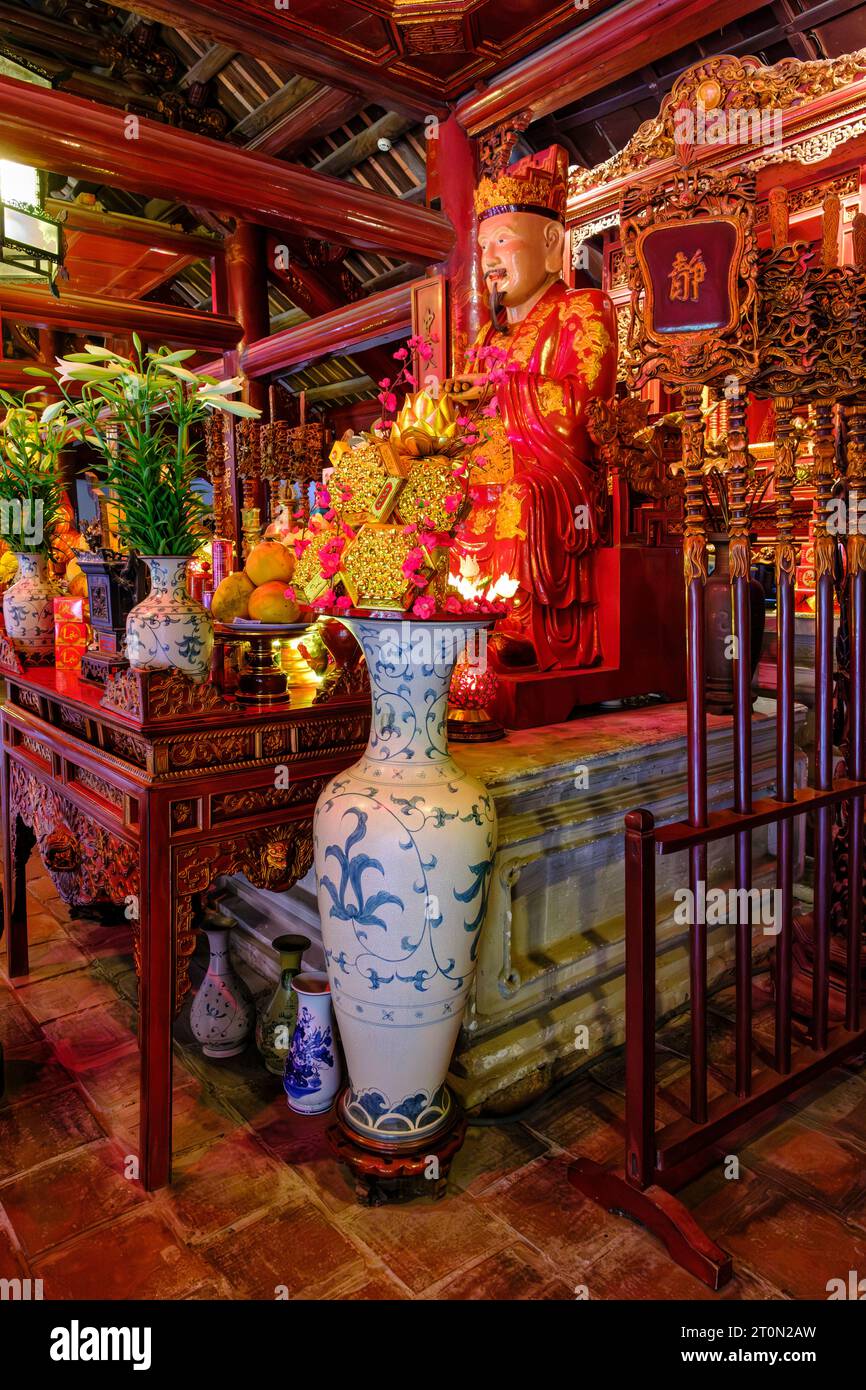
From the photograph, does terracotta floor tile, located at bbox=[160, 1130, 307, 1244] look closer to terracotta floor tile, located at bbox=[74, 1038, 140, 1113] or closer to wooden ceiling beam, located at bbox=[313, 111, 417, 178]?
terracotta floor tile, located at bbox=[74, 1038, 140, 1113]

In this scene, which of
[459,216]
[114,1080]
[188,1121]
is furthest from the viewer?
[459,216]

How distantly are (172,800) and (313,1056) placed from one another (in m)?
0.65

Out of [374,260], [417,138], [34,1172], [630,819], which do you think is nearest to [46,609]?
[34,1172]

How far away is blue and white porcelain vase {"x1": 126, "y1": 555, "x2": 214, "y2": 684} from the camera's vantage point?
1559mm

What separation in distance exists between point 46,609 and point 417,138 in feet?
16.2

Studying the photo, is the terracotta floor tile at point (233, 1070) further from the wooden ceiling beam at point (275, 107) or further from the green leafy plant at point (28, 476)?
the wooden ceiling beam at point (275, 107)

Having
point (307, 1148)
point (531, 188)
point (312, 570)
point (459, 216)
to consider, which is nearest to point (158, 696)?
point (312, 570)

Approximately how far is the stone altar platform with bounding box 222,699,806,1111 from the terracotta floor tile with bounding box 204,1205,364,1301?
389 millimetres

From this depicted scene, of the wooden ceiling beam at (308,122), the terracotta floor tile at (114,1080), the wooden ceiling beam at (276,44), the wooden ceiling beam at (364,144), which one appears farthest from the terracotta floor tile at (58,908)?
the wooden ceiling beam at (308,122)

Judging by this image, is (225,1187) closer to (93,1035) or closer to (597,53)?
(93,1035)

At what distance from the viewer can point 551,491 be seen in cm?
236

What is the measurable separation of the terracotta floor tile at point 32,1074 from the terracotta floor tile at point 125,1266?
51 centimetres

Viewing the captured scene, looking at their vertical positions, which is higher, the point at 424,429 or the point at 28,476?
the point at 28,476
